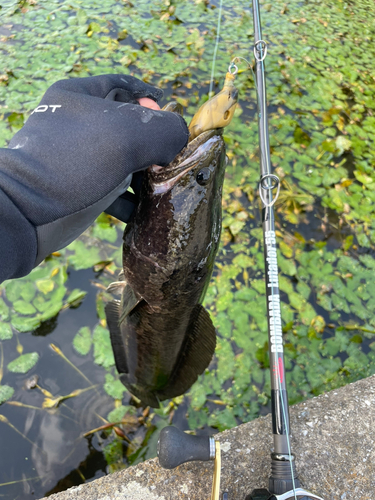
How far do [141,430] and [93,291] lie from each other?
46.8 inches

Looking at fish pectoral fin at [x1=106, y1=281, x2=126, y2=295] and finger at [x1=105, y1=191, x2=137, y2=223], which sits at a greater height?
finger at [x1=105, y1=191, x2=137, y2=223]

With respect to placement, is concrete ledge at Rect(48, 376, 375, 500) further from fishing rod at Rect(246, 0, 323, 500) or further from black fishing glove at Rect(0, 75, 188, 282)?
black fishing glove at Rect(0, 75, 188, 282)

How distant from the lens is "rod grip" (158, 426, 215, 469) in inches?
56.4

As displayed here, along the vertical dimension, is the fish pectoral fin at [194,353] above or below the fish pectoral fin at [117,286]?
below

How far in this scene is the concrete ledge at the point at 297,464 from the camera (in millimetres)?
1802

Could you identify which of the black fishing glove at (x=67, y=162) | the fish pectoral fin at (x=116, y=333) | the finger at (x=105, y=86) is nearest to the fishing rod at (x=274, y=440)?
the finger at (x=105, y=86)

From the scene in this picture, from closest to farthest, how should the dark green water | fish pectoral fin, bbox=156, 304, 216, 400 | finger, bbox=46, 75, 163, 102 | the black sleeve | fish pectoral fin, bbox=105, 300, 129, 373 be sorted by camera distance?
the black sleeve → finger, bbox=46, 75, 163, 102 → fish pectoral fin, bbox=156, 304, 216, 400 → fish pectoral fin, bbox=105, 300, 129, 373 → the dark green water

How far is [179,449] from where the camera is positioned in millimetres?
1450

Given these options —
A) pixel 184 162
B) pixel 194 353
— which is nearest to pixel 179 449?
pixel 194 353

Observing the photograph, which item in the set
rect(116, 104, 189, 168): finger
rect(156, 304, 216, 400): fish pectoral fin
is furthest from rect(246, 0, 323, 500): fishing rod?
rect(116, 104, 189, 168): finger

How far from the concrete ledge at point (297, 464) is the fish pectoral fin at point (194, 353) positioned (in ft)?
1.40

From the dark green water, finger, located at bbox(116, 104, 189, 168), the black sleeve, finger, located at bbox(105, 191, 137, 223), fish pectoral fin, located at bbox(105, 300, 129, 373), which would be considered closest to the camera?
the black sleeve

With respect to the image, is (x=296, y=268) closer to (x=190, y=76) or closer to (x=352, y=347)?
(x=352, y=347)

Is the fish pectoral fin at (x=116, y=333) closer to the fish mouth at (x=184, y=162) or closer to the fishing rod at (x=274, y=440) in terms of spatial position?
the fishing rod at (x=274, y=440)
